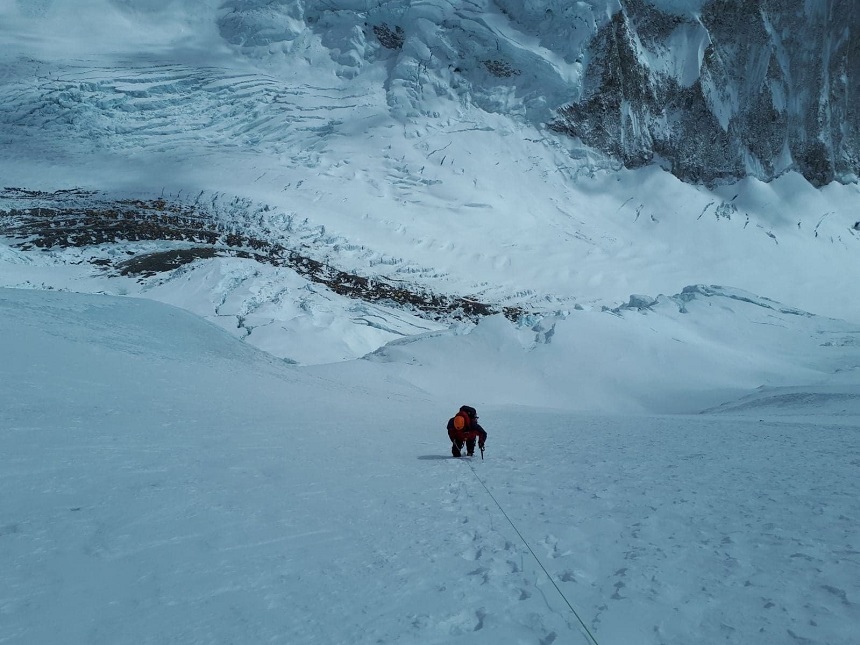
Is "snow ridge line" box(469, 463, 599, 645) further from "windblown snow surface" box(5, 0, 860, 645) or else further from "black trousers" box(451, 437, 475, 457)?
"black trousers" box(451, 437, 475, 457)

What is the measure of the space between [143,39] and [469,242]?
4948 cm

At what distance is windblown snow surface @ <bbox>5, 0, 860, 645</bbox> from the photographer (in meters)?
3.09

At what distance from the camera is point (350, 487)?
532 cm

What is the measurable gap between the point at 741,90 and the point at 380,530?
85.0 meters

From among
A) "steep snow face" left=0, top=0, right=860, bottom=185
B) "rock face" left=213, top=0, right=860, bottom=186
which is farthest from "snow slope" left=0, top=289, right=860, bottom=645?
"rock face" left=213, top=0, right=860, bottom=186

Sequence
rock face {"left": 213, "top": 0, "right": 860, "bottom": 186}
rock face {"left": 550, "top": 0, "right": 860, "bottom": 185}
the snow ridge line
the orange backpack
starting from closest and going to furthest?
the snow ridge line → the orange backpack → rock face {"left": 213, "top": 0, "right": 860, "bottom": 186} → rock face {"left": 550, "top": 0, "right": 860, "bottom": 185}

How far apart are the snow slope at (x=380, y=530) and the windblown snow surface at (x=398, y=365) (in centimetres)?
3

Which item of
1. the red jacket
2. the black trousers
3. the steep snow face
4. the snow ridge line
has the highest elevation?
the steep snow face

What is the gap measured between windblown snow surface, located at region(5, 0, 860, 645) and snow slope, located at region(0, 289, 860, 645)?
3 centimetres

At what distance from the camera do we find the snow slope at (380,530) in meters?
2.78

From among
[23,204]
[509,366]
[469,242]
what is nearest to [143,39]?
[23,204]

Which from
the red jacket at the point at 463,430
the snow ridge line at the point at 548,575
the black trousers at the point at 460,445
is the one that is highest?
the red jacket at the point at 463,430

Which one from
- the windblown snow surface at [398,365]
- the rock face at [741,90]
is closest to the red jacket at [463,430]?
the windblown snow surface at [398,365]

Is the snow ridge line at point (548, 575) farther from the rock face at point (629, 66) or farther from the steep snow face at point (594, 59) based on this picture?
the rock face at point (629, 66)
